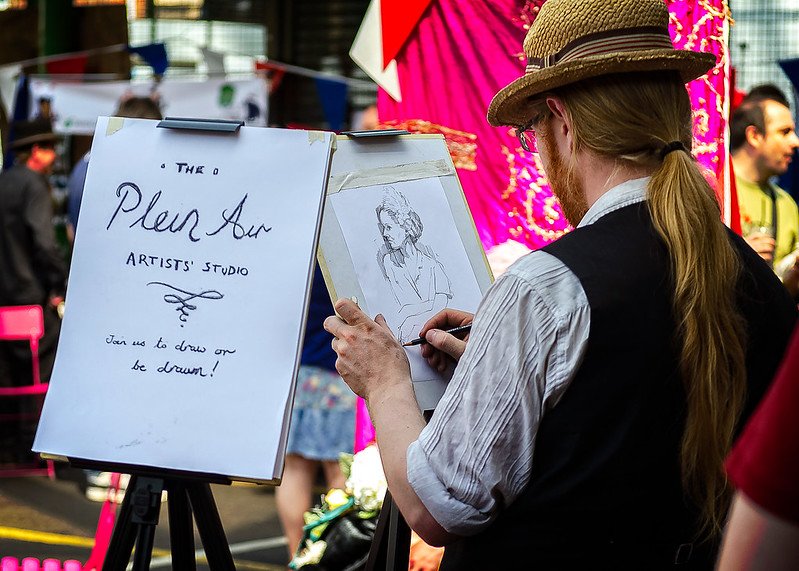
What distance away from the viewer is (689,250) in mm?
1458

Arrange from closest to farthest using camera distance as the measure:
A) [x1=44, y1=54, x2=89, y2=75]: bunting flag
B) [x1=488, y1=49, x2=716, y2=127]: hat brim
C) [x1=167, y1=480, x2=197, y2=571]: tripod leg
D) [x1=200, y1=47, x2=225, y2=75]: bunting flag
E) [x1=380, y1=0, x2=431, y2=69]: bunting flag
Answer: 1. [x1=488, y1=49, x2=716, y2=127]: hat brim
2. [x1=167, y1=480, x2=197, y2=571]: tripod leg
3. [x1=380, y1=0, x2=431, y2=69]: bunting flag
4. [x1=200, y1=47, x2=225, y2=75]: bunting flag
5. [x1=44, y1=54, x2=89, y2=75]: bunting flag

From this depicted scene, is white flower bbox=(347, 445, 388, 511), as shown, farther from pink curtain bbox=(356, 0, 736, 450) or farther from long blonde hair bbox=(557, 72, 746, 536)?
long blonde hair bbox=(557, 72, 746, 536)

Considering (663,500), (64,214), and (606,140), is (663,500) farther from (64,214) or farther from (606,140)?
(64,214)

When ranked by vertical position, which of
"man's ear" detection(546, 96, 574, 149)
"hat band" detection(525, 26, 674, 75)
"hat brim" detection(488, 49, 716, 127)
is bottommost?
"man's ear" detection(546, 96, 574, 149)

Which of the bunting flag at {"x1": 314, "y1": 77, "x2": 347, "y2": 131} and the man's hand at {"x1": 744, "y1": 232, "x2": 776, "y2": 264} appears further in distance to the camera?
the bunting flag at {"x1": 314, "y1": 77, "x2": 347, "y2": 131}

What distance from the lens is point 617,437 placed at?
142 cm

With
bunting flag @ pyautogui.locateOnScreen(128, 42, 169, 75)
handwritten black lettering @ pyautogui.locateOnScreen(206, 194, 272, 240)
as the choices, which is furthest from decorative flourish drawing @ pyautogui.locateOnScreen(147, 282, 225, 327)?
bunting flag @ pyautogui.locateOnScreen(128, 42, 169, 75)

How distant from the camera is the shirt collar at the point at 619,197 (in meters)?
1.52

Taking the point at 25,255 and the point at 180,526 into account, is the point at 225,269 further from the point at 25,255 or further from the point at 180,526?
the point at 25,255

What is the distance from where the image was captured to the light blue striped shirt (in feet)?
4.62

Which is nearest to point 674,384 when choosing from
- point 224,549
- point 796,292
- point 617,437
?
point 617,437

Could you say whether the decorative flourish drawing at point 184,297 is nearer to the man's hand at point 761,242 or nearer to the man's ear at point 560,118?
the man's ear at point 560,118

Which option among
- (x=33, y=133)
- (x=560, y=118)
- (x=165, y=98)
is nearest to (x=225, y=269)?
(x=560, y=118)

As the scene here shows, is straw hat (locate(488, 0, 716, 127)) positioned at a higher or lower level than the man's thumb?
higher
